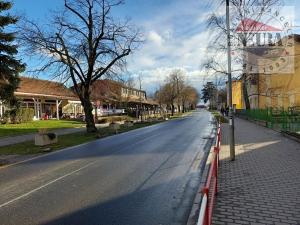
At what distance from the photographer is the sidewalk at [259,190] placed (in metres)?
6.10

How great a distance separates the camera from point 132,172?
1080 cm

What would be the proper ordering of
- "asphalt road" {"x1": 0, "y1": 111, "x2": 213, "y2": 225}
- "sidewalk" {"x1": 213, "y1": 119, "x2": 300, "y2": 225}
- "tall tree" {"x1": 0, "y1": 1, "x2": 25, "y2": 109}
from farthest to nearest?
"tall tree" {"x1": 0, "y1": 1, "x2": 25, "y2": 109} → "asphalt road" {"x1": 0, "y1": 111, "x2": 213, "y2": 225} → "sidewalk" {"x1": 213, "y1": 119, "x2": 300, "y2": 225}

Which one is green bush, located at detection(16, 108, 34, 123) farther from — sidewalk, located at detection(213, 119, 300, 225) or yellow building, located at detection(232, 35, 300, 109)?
sidewalk, located at detection(213, 119, 300, 225)

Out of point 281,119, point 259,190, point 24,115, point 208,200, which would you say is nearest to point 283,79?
point 281,119

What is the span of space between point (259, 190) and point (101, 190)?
11.6 ft

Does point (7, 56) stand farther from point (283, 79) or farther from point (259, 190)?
point (283, 79)

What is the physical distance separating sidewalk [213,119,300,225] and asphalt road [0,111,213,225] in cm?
76

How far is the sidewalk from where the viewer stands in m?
6.10

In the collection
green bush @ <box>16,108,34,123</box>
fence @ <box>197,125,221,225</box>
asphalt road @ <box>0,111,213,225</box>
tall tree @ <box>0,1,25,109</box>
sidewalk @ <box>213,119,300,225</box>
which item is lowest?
asphalt road @ <box>0,111,213,225</box>

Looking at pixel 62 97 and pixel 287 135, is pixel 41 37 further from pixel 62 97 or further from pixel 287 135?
pixel 62 97

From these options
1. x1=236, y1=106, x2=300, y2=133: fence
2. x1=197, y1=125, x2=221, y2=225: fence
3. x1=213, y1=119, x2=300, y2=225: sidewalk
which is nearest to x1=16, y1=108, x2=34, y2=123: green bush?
x1=236, y1=106, x2=300, y2=133: fence

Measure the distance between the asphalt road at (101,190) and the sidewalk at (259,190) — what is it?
0.76 metres

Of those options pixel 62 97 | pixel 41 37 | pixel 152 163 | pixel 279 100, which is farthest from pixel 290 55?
pixel 152 163

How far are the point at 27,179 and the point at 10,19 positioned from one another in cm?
1255
